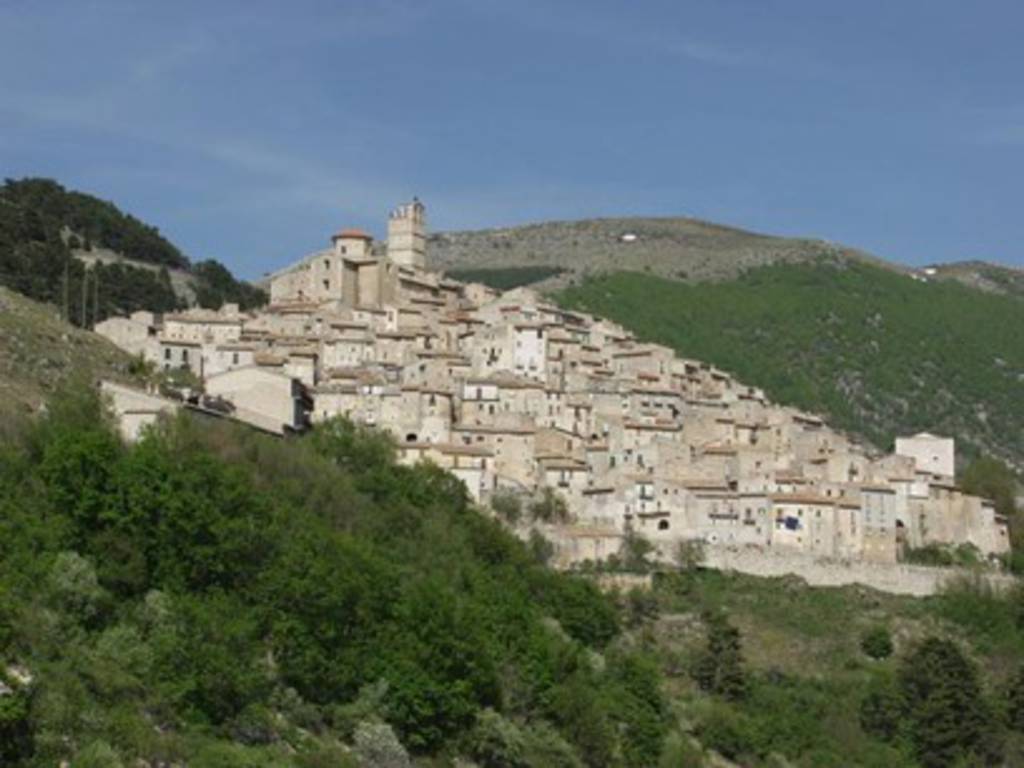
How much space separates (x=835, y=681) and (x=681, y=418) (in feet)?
52.1

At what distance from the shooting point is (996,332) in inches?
5969

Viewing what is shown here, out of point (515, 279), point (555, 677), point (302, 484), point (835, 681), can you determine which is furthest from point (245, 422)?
point (515, 279)

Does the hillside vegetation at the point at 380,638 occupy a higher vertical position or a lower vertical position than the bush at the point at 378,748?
higher

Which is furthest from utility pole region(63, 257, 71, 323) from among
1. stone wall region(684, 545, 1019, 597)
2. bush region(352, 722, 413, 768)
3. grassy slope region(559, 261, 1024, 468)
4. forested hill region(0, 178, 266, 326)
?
grassy slope region(559, 261, 1024, 468)

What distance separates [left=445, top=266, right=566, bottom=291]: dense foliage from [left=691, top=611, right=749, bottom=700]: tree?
222 ft

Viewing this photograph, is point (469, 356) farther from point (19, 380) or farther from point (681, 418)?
point (19, 380)

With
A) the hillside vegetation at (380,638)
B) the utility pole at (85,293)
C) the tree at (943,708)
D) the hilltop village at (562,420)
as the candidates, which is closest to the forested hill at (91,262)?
the utility pole at (85,293)

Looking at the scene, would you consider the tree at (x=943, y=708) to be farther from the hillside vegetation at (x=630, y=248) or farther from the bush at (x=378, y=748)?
the hillside vegetation at (x=630, y=248)

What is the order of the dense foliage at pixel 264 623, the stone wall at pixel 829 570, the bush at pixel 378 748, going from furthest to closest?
the stone wall at pixel 829 570 → the bush at pixel 378 748 → the dense foliage at pixel 264 623

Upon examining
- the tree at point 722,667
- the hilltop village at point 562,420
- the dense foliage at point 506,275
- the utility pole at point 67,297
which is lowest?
the tree at point 722,667

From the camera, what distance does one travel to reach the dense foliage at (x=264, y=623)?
46.1 metres

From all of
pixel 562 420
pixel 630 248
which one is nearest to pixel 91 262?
pixel 562 420

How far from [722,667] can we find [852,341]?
2964 inches

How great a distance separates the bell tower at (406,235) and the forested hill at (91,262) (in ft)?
23.2
